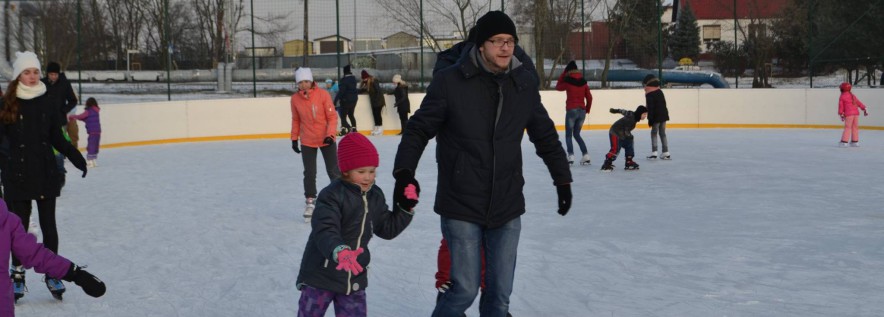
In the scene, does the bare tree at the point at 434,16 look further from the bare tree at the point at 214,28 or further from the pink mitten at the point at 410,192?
the pink mitten at the point at 410,192

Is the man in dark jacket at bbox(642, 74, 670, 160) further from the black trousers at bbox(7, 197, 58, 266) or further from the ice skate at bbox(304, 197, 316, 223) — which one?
the black trousers at bbox(7, 197, 58, 266)

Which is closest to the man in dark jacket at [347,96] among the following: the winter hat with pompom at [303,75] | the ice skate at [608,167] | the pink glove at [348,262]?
the ice skate at [608,167]

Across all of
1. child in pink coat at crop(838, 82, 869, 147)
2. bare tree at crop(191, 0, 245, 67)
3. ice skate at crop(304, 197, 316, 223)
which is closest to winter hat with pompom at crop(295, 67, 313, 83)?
ice skate at crop(304, 197, 316, 223)

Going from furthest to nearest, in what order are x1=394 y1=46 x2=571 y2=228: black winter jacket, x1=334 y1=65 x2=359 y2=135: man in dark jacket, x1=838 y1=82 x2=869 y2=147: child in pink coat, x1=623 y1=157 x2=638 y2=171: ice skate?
1. x1=334 y1=65 x2=359 y2=135: man in dark jacket
2. x1=838 y1=82 x2=869 y2=147: child in pink coat
3. x1=623 y1=157 x2=638 y2=171: ice skate
4. x1=394 y1=46 x2=571 y2=228: black winter jacket

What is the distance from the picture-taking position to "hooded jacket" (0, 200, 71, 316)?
3043 mm

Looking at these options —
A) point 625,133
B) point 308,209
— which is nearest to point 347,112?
point 625,133

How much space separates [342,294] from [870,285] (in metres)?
3.11

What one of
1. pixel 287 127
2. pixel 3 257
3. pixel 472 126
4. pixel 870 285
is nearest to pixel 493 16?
pixel 472 126

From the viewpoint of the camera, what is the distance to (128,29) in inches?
1006

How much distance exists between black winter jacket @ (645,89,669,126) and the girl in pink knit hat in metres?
9.66

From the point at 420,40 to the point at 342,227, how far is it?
17793mm

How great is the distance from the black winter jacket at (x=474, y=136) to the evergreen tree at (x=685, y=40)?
20.0 metres

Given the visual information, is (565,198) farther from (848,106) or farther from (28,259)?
(848,106)

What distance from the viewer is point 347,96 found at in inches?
747
